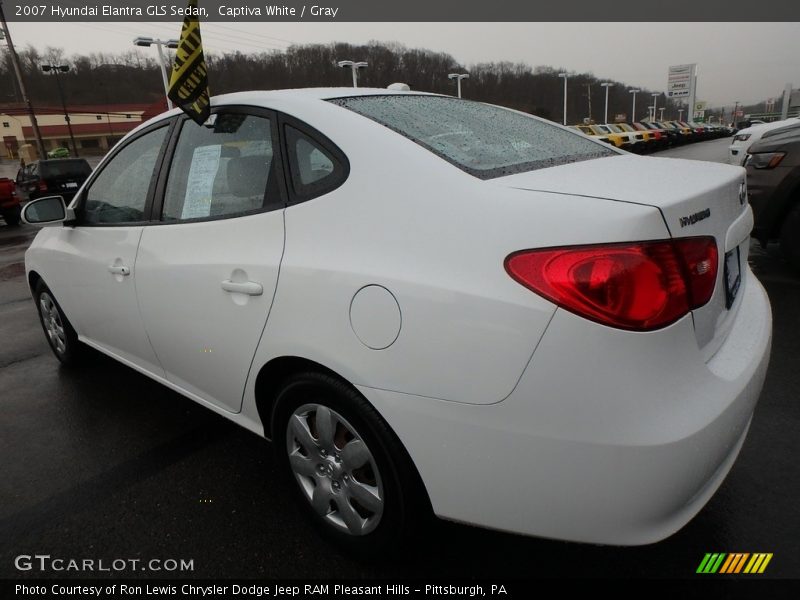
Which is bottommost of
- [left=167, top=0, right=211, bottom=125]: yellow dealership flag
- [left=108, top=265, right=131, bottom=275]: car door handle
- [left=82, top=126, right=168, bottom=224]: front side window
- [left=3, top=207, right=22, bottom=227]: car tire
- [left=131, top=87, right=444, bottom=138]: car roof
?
[left=3, top=207, right=22, bottom=227]: car tire

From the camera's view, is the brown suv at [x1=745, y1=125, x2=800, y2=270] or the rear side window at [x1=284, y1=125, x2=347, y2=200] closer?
the rear side window at [x1=284, y1=125, x2=347, y2=200]

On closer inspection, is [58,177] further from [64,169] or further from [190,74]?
[190,74]

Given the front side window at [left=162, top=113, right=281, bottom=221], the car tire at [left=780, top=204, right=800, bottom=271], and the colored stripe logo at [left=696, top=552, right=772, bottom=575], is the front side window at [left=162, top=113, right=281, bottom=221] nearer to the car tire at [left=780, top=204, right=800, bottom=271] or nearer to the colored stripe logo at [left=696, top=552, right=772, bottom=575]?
the colored stripe logo at [left=696, top=552, right=772, bottom=575]

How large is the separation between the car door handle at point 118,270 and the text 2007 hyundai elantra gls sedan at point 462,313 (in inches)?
10.9

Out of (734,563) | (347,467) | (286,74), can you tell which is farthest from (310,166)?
(286,74)

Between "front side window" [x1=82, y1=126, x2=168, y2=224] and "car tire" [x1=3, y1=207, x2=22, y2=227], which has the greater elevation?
"front side window" [x1=82, y1=126, x2=168, y2=224]

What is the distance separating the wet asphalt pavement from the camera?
1.96 metres

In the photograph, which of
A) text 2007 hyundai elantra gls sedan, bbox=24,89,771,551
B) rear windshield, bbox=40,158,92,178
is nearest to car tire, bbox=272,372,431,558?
text 2007 hyundai elantra gls sedan, bbox=24,89,771,551

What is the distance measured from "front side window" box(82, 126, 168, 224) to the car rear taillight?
6.72ft

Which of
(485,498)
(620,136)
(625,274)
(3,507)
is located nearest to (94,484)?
(3,507)

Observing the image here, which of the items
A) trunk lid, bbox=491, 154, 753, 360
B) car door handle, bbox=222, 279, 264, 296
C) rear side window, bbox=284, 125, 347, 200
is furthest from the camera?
car door handle, bbox=222, 279, 264, 296

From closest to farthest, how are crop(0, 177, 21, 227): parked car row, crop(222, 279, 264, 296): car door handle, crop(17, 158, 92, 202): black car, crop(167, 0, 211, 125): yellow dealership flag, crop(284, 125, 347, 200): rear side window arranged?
1. crop(284, 125, 347, 200): rear side window
2. crop(222, 279, 264, 296): car door handle
3. crop(167, 0, 211, 125): yellow dealership flag
4. crop(0, 177, 21, 227): parked car row
5. crop(17, 158, 92, 202): black car

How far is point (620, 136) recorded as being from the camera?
2627 centimetres

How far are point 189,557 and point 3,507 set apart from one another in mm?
1043
